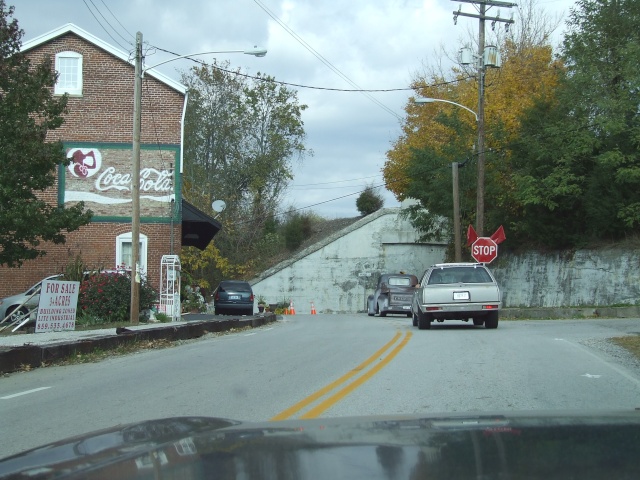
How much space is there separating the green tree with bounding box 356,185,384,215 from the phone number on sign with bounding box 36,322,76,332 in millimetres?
50275

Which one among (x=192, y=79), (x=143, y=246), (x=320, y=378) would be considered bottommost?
(x=320, y=378)

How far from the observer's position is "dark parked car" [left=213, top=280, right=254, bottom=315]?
33125 mm

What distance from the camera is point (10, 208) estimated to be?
18.5 metres

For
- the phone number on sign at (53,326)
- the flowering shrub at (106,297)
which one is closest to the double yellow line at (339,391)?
the phone number on sign at (53,326)

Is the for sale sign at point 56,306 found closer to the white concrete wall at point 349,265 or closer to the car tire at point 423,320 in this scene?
the car tire at point 423,320

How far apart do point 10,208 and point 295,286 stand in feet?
98.2

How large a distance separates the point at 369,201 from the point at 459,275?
48549 millimetres

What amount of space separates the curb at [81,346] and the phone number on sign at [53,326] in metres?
2.57

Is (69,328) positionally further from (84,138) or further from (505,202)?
(505,202)

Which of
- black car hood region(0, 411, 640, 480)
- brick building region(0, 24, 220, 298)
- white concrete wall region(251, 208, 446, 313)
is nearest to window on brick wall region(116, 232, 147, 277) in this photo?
brick building region(0, 24, 220, 298)

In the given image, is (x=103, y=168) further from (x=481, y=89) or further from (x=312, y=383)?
(x=312, y=383)

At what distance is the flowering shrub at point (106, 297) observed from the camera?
21797 mm

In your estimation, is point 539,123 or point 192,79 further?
point 192,79

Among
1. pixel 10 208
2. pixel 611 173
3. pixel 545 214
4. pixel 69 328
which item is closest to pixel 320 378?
pixel 69 328
